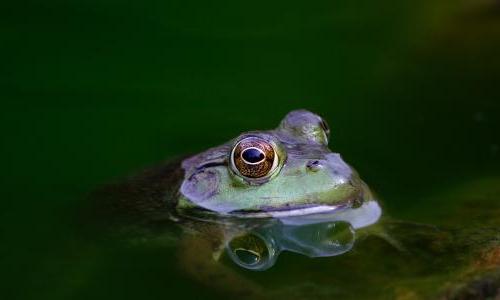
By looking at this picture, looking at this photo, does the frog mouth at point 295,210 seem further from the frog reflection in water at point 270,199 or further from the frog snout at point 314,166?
the frog snout at point 314,166

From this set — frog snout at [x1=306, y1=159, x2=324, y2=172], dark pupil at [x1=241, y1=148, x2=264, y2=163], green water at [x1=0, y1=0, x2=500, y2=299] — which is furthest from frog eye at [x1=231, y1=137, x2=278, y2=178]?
green water at [x1=0, y1=0, x2=500, y2=299]

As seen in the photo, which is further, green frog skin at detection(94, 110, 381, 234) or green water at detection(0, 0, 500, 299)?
green frog skin at detection(94, 110, 381, 234)

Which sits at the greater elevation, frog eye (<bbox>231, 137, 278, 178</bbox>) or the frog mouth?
frog eye (<bbox>231, 137, 278, 178</bbox>)

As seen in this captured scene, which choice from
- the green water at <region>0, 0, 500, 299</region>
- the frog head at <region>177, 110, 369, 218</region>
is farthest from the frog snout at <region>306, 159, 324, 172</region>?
the green water at <region>0, 0, 500, 299</region>

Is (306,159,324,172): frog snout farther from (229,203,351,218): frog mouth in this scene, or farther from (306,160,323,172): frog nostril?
(229,203,351,218): frog mouth

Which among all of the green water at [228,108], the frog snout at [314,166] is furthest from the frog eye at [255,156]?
the green water at [228,108]

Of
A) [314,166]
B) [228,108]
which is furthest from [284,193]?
[228,108]

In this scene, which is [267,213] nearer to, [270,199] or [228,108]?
[270,199]
